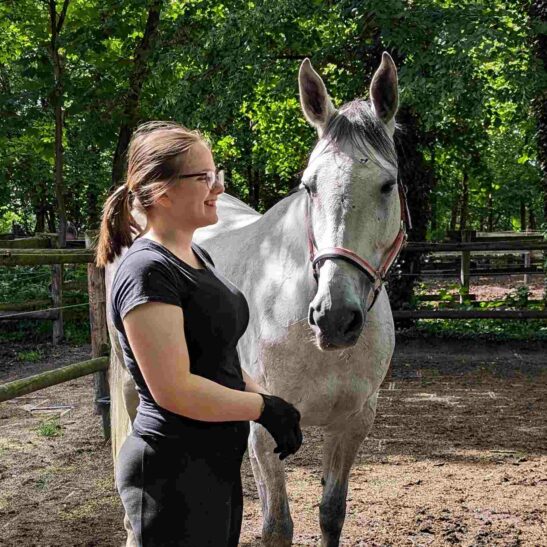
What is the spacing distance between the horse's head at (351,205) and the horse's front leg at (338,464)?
0.65 meters

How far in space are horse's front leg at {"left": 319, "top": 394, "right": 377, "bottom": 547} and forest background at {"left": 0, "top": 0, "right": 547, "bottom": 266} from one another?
493 centimetres

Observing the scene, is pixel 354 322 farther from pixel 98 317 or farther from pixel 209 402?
pixel 98 317

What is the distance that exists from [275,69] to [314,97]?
7.29 m

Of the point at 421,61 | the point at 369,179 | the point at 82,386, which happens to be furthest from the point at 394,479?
the point at 421,61

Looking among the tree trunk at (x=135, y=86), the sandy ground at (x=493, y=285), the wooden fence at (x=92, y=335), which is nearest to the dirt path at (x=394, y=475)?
the wooden fence at (x=92, y=335)

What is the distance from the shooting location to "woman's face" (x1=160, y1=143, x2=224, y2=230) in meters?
1.65

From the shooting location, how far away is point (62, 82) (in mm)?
10180

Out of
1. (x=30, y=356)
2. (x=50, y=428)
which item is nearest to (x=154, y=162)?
(x=50, y=428)

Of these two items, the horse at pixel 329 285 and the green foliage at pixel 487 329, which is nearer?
the horse at pixel 329 285

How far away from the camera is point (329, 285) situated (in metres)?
2.26

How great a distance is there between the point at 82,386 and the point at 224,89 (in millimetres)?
3982

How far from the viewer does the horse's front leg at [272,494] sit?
9.25 feet

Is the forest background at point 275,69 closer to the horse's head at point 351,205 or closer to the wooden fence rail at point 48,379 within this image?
the wooden fence rail at point 48,379

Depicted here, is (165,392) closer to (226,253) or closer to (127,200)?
(127,200)
